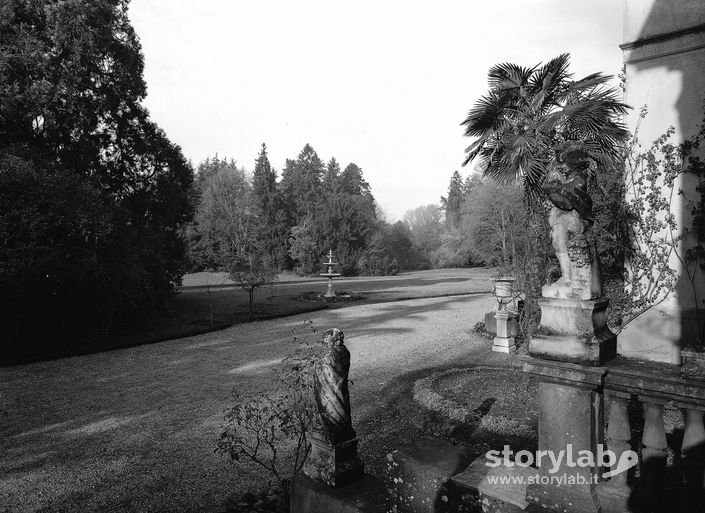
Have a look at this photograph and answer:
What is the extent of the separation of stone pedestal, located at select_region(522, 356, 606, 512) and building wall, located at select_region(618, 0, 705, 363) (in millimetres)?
5861

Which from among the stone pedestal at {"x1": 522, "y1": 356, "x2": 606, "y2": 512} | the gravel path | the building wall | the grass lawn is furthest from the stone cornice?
the grass lawn

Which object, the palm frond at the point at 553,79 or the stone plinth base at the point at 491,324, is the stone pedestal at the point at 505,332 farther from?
the palm frond at the point at 553,79

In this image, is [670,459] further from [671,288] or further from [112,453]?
[112,453]

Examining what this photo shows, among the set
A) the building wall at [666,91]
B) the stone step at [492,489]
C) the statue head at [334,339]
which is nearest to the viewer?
the stone step at [492,489]

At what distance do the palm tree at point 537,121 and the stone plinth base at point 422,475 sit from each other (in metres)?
5.72

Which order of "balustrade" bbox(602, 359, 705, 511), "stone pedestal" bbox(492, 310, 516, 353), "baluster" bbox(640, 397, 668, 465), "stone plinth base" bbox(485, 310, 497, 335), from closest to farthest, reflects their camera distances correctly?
"balustrade" bbox(602, 359, 705, 511)
"baluster" bbox(640, 397, 668, 465)
"stone pedestal" bbox(492, 310, 516, 353)
"stone plinth base" bbox(485, 310, 497, 335)

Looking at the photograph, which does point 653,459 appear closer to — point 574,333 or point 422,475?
point 574,333

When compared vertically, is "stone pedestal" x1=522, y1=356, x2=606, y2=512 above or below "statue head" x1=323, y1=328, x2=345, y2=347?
below

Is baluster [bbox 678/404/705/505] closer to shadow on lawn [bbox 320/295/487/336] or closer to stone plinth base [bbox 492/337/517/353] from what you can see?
stone plinth base [bbox 492/337/517/353]

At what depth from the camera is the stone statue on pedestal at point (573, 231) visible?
2381 millimetres

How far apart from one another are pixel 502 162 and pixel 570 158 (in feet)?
21.6

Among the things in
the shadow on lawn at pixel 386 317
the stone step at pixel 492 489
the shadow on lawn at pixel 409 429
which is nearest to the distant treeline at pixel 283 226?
the shadow on lawn at pixel 386 317

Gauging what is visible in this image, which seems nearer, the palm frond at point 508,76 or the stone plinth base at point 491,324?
the palm frond at point 508,76

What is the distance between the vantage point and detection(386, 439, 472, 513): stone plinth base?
2746 mm
